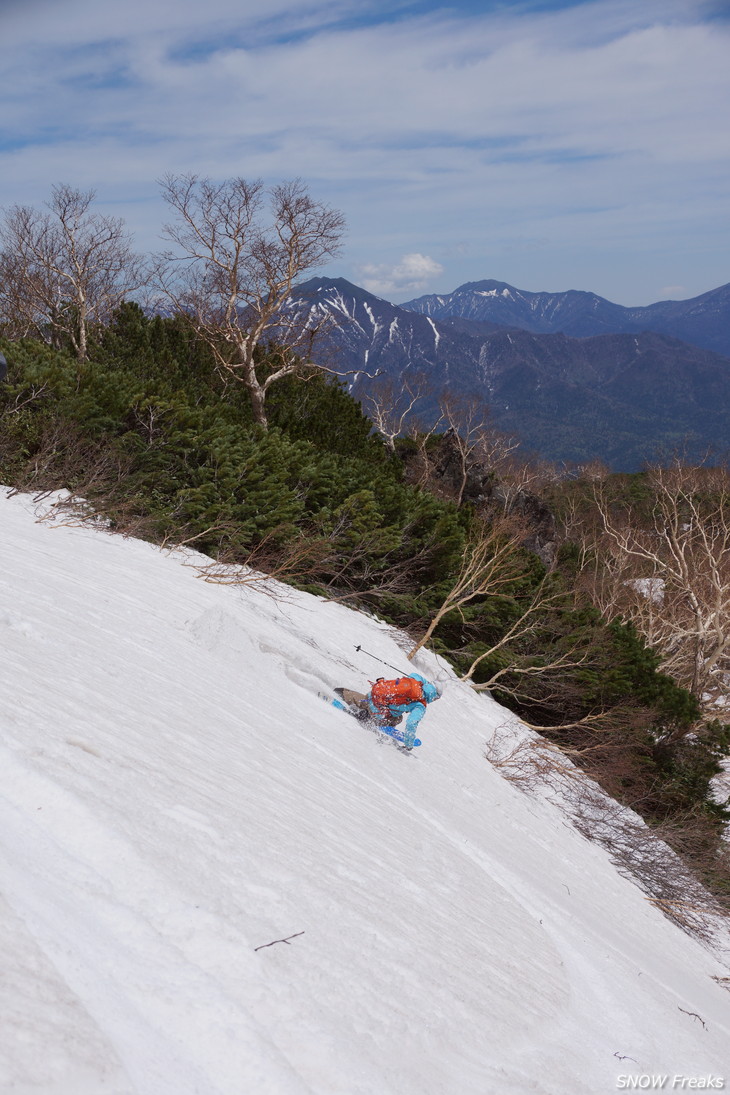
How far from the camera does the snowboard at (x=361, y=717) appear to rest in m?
7.02

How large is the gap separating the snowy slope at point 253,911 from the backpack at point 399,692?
0.43 meters

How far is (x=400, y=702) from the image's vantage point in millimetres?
6754

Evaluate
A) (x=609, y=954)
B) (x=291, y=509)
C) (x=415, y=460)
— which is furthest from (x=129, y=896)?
(x=415, y=460)

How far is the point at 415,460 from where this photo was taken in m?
29.5

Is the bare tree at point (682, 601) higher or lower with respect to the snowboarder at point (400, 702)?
higher

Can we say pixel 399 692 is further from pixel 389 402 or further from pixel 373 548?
pixel 389 402

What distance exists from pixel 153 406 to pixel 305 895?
9860mm

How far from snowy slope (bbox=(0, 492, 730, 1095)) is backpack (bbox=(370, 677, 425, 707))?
43cm

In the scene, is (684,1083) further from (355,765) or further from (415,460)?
(415,460)

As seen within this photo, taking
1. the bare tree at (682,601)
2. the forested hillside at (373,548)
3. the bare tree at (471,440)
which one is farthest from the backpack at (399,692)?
the bare tree at (471,440)

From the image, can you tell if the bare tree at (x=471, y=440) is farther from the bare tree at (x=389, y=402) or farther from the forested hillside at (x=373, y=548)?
the forested hillside at (x=373, y=548)

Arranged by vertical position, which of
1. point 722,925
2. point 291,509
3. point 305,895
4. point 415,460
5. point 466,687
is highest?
point 415,460

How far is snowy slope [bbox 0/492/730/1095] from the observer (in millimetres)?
1908

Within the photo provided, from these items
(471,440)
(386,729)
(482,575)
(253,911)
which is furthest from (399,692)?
(471,440)
